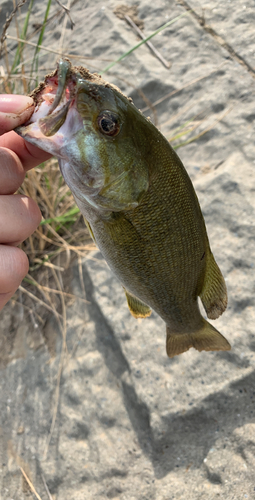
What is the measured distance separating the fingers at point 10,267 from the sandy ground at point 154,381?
3.52 feet

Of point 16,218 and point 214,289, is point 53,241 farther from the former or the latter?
point 214,289

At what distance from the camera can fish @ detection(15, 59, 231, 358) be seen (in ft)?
2.73

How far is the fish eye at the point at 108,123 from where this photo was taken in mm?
846

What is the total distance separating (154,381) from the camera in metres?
1.84

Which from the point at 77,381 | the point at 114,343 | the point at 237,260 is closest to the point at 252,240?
the point at 237,260

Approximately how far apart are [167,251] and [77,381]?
1.33 m

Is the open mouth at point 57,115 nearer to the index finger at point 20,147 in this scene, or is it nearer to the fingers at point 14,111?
the fingers at point 14,111

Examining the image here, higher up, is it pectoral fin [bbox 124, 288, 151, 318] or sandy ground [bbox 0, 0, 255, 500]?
pectoral fin [bbox 124, 288, 151, 318]

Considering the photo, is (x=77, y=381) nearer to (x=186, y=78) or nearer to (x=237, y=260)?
(x=237, y=260)

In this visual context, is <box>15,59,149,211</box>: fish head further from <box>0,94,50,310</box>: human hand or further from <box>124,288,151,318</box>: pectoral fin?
<box>124,288,151,318</box>: pectoral fin

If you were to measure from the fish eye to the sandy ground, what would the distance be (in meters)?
1.08

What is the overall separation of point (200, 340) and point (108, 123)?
3.18 ft

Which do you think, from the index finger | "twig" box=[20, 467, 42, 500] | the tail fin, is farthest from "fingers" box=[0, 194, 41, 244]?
"twig" box=[20, 467, 42, 500]

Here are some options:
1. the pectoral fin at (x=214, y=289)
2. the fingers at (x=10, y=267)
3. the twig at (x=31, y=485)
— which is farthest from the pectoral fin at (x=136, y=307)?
the twig at (x=31, y=485)
